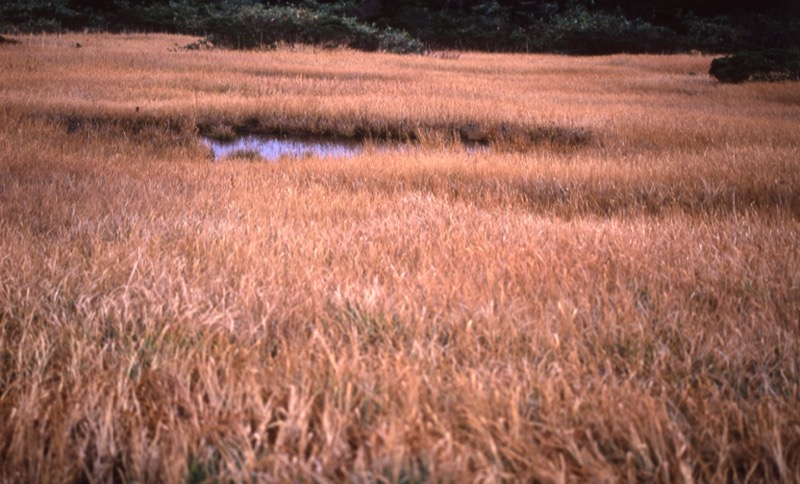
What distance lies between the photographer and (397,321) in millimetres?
2299

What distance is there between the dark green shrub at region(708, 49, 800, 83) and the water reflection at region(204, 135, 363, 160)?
38.5 ft

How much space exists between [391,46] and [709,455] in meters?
25.4

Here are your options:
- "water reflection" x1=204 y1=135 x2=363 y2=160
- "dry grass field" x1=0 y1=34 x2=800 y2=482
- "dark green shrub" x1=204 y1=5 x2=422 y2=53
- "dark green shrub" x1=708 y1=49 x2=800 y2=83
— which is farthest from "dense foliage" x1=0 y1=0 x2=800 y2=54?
"dry grass field" x1=0 y1=34 x2=800 y2=482

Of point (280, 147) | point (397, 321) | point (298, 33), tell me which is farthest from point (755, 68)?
point (397, 321)

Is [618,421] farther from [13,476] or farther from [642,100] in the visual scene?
[642,100]

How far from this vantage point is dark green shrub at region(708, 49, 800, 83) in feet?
52.8

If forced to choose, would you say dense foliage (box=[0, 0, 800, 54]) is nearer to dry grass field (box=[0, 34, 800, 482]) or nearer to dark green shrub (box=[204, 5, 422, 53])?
dark green shrub (box=[204, 5, 422, 53])

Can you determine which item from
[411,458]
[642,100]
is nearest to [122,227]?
[411,458]

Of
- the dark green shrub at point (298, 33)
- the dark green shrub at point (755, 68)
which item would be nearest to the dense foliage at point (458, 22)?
the dark green shrub at point (298, 33)

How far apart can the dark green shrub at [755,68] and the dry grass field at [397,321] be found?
11.3 meters

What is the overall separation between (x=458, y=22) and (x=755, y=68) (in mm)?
20721

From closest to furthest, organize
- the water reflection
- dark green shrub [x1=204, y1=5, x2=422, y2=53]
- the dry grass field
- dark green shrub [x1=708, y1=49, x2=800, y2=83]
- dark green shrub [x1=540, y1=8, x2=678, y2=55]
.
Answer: the dry grass field, the water reflection, dark green shrub [x1=708, y1=49, x2=800, y2=83], dark green shrub [x1=204, y1=5, x2=422, y2=53], dark green shrub [x1=540, y1=8, x2=678, y2=55]

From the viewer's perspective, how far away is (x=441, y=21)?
34844mm

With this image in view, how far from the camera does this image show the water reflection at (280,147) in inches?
311
